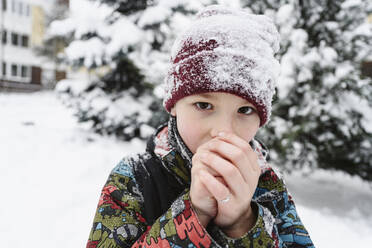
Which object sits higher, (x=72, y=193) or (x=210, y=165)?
(x=210, y=165)

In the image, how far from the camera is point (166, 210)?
1048 mm

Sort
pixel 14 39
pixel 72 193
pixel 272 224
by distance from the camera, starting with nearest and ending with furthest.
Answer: pixel 272 224, pixel 72 193, pixel 14 39

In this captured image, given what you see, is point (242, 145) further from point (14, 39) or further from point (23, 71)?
point (14, 39)

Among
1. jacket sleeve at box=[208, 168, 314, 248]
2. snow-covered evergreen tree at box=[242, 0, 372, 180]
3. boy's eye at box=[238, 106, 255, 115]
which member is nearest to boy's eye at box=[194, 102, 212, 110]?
boy's eye at box=[238, 106, 255, 115]

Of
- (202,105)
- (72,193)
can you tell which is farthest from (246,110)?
(72,193)

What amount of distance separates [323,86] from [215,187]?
13.1 feet

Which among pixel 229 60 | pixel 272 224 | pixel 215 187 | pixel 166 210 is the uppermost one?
pixel 229 60

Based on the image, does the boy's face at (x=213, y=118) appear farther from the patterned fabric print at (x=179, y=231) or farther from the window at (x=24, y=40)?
the window at (x=24, y=40)

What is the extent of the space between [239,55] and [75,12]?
18.4 feet

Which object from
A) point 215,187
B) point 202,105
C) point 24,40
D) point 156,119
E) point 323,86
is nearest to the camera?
point 215,187

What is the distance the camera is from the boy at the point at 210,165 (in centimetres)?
78

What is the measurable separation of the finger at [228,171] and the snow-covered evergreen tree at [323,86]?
11.5 ft

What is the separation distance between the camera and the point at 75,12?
Result: 559 centimetres

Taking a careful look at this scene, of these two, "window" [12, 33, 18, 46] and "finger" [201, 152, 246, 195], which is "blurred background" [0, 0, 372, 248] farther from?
"window" [12, 33, 18, 46]
